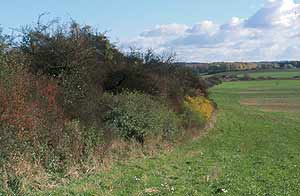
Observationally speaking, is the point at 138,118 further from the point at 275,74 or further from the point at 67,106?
the point at 275,74

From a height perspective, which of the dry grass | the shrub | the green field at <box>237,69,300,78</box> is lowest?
the dry grass

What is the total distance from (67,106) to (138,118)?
18.9 feet

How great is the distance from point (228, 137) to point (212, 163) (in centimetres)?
1622

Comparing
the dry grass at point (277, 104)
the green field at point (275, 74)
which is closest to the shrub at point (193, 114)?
the dry grass at point (277, 104)

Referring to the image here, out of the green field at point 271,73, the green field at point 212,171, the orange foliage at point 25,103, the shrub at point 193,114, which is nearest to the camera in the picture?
the green field at point 212,171

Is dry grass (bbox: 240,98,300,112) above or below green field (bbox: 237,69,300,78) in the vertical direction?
below

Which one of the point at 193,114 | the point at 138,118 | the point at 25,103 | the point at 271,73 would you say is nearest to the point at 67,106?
the point at 25,103

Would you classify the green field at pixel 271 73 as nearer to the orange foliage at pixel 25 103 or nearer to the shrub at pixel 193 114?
the shrub at pixel 193 114

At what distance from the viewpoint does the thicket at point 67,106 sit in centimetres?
1544

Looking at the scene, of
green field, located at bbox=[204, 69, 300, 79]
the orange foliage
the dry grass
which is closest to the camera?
the orange foliage

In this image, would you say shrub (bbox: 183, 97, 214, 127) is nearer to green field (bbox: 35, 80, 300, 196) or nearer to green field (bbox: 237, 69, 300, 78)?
green field (bbox: 35, 80, 300, 196)

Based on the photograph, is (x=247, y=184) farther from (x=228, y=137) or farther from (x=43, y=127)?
(x=228, y=137)

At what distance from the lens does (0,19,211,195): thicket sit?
15438 mm

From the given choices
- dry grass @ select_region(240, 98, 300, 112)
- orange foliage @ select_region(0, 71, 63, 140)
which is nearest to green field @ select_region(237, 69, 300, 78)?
dry grass @ select_region(240, 98, 300, 112)
